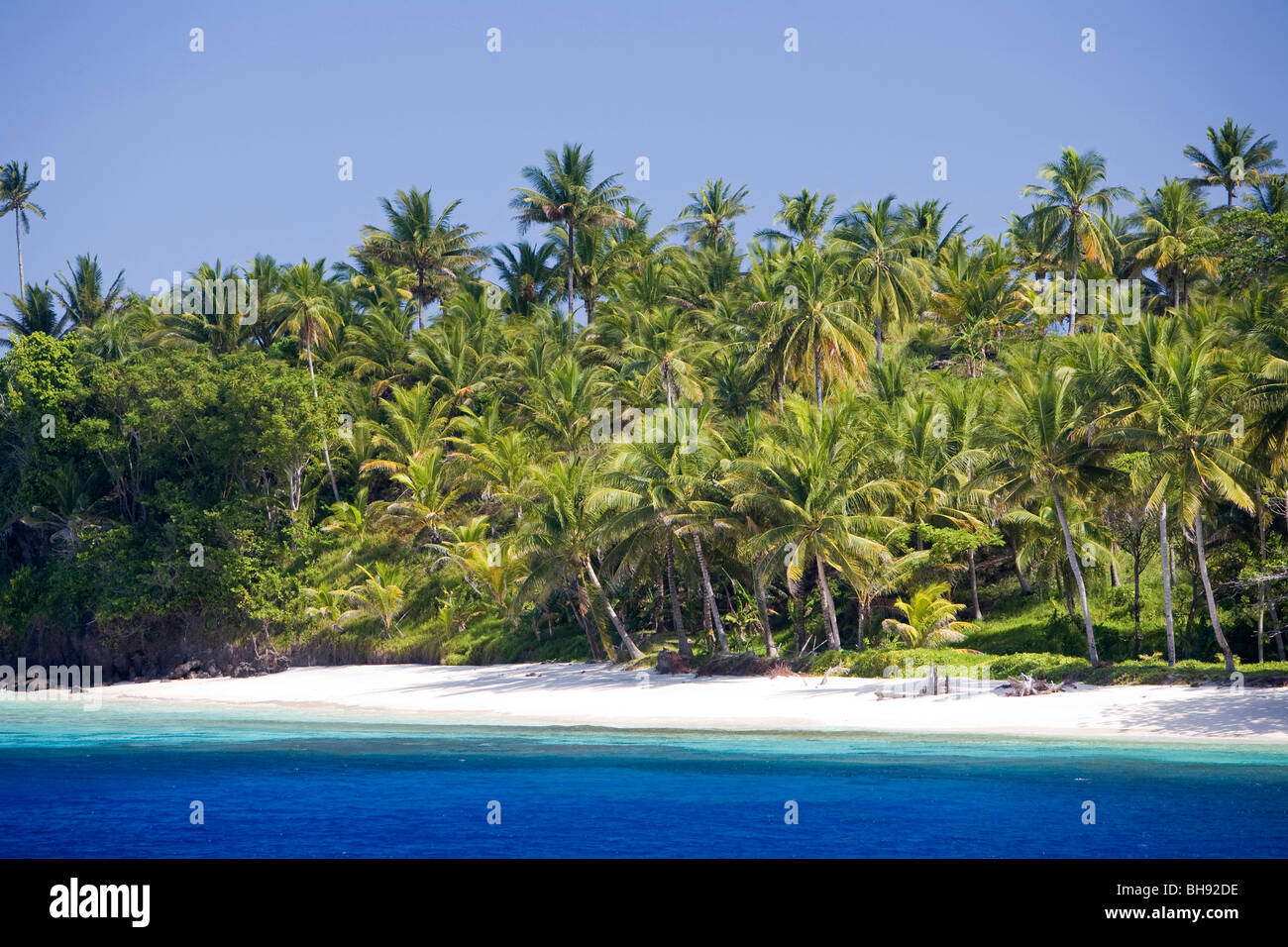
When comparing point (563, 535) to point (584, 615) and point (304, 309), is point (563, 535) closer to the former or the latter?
point (584, 615)

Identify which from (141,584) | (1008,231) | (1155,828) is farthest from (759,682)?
(1008,231)

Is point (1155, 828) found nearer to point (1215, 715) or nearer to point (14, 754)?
point (1215, 715)

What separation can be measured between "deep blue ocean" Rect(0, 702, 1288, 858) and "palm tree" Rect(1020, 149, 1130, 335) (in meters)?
31.9

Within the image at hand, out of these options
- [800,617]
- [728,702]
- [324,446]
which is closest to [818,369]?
[800,617]

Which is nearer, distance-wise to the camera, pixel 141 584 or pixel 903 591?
pixel 903 591

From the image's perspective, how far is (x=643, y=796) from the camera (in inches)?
671

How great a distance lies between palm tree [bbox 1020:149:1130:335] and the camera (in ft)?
152

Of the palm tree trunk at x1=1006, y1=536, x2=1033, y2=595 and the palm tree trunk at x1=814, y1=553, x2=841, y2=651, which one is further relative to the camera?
the palm tree trunk at x1=1006, y1=536, x2=1033, y2=595

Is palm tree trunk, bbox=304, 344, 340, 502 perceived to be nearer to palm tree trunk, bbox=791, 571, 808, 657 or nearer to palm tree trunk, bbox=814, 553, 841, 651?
palm tree trunk, bbox=791, 571, 808, 657

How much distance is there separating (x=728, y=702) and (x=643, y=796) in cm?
986

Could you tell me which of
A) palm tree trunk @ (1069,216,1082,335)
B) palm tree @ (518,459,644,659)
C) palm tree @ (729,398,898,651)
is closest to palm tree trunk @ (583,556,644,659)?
palm tree @ (518,459,644,659)

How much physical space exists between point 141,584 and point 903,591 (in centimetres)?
2647

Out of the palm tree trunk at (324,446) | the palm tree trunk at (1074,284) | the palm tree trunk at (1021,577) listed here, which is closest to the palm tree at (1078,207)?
the palm tree trunk at (1074,284)
